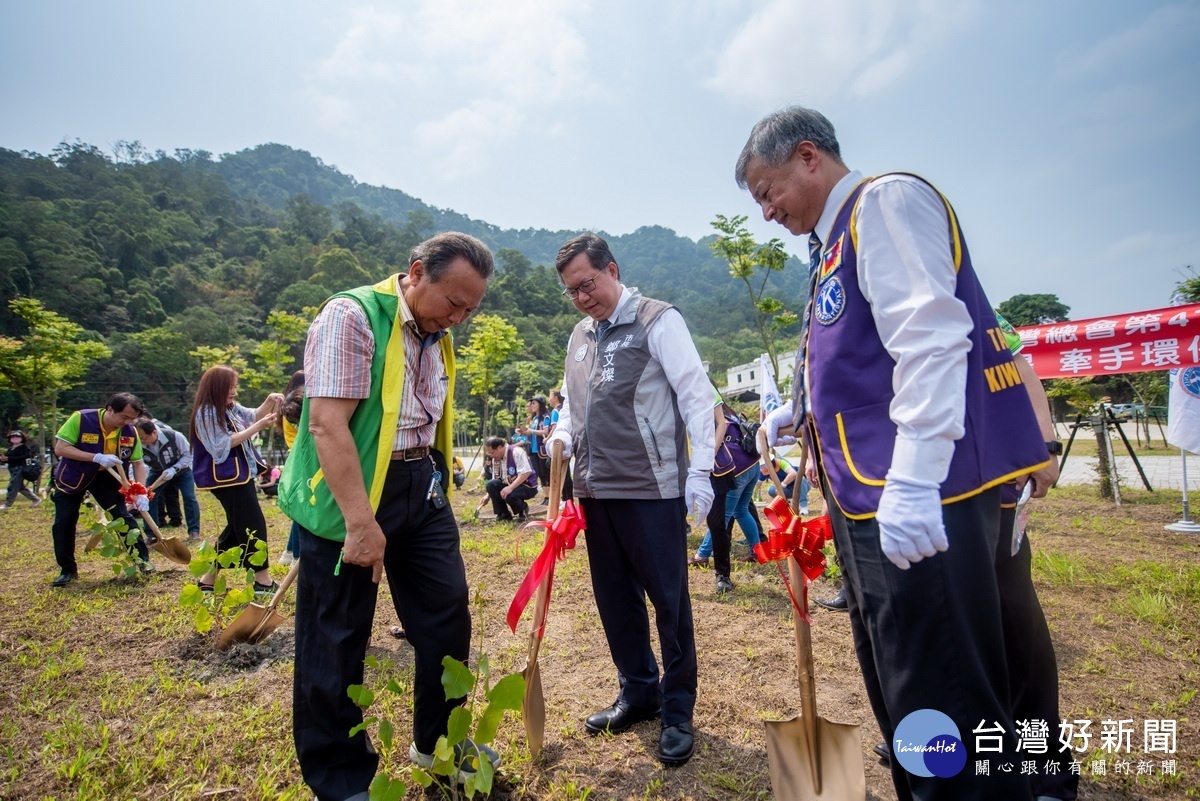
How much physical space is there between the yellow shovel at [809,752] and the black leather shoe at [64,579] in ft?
21.1

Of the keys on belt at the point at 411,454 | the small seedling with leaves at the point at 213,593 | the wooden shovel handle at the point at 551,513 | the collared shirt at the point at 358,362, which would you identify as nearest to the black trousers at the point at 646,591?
the wooden shovel handle at the point at 551,513

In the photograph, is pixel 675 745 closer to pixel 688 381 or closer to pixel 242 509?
pixel 688 381

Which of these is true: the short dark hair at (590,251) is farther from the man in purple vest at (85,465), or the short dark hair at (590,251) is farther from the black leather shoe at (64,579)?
the black leather shoe at (64,579)

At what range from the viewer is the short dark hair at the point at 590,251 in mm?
2639

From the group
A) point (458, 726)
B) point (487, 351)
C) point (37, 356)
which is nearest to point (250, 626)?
point (458, 726)

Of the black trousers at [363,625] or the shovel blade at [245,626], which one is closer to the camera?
the black trousers at [363,625]

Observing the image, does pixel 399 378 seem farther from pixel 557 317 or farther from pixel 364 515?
pixel 557 317

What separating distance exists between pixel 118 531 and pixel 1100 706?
7.09 meters

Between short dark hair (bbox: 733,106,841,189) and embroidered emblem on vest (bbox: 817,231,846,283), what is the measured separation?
1.06 feet

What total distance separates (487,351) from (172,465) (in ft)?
44.5

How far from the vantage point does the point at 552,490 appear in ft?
8.93

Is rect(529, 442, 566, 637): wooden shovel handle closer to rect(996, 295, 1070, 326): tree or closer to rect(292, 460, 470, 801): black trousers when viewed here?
rect(292, 460, 470, 801): black trousers

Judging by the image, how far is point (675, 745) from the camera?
2.39m
